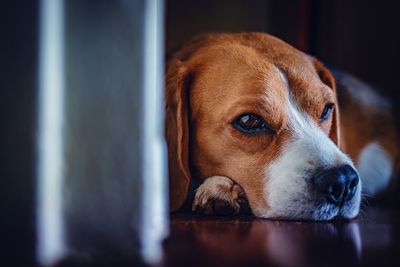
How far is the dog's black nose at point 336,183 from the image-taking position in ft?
6.56

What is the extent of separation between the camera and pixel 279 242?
1.60 metres

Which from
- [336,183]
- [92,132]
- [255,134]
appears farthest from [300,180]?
[92,132]

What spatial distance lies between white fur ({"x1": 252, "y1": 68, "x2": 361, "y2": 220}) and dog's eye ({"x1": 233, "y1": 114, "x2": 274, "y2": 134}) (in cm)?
11

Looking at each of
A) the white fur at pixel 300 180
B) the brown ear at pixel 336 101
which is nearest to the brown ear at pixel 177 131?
the white fur at pixel 300 180

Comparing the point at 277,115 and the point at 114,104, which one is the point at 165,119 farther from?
the point at 114,104

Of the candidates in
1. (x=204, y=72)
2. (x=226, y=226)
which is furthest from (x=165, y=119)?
(x=226, y=226)

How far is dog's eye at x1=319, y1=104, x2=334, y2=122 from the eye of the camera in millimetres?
2469

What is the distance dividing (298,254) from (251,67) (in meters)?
1.06

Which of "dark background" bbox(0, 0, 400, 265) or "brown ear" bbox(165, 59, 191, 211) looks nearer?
"brown ear" bbox(165, 59, 191, 211)

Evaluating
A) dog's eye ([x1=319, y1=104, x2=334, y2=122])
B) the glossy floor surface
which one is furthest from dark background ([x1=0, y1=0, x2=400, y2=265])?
the glossy floor surface

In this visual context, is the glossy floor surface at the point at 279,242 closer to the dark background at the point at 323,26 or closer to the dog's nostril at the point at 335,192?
the dog's nostril at the point at 335,192

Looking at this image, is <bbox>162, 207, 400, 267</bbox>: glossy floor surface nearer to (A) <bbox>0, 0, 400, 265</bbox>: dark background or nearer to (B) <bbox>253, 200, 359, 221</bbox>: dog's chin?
(B) <bbox>253, 200, 359, 221</bbox>: dog's chin

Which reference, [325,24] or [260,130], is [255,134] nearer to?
[260,130]

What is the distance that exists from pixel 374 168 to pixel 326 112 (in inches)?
27.9
